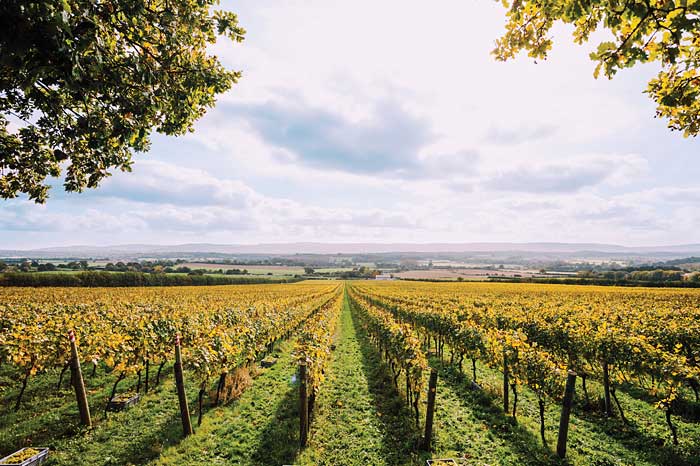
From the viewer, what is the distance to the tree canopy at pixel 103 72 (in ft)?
11.0

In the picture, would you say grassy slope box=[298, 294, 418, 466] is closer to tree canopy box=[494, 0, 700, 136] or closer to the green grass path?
the green grass path

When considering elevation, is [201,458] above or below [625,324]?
below

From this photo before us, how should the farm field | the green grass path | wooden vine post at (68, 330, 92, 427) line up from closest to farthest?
the green grass path, wooden vine post at (68, 330, 92, 427), the farm field

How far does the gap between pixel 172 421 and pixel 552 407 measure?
11295 millimetres

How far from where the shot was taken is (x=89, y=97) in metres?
5.64

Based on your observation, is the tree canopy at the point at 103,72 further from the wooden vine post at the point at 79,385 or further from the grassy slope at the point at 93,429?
the grassy slope at the point at 93,429

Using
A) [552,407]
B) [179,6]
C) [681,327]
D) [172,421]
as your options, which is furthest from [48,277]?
[681,327]

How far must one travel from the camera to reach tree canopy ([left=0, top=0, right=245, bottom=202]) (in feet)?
11.0

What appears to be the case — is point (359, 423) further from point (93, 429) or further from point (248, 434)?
point (93, 429)

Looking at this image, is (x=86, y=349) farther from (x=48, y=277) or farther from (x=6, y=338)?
(x=48, y=277)

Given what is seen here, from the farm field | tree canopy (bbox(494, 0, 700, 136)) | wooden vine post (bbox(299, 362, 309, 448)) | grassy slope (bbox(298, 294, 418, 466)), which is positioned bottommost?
the farm field

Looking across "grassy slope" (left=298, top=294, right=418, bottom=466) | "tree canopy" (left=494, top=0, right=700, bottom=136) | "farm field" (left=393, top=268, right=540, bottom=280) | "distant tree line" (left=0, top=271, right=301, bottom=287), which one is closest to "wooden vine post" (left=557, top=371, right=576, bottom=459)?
"grassy slope" (left=298, top=294, right=418, bottom=466)

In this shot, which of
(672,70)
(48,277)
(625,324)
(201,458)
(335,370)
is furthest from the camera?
(48,277)

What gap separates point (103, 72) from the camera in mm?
4969
